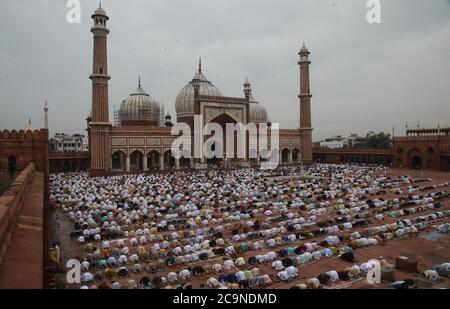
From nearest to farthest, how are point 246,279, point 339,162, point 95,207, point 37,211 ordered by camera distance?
point 246,279 < point 37,211 < point 95,207 < point 339,162

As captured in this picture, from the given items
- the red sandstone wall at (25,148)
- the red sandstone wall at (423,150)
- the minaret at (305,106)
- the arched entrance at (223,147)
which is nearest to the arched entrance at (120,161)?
the arched entrance at (223,147)

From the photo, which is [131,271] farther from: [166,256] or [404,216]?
[404,216]

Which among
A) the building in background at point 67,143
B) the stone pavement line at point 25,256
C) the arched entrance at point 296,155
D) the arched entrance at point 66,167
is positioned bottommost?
the stone pavement line at point 25,256

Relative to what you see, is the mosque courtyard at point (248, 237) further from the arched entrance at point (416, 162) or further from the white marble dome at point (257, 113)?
the white marble dome at point (257, 113)

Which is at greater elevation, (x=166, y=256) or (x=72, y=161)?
(x=72, y=161)

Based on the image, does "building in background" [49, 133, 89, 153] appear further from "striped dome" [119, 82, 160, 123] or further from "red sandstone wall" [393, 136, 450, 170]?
"red sandstone wall" [393, 136, 450, 170]

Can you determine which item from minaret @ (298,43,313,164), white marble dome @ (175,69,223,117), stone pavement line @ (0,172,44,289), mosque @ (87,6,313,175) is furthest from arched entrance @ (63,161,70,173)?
stone pavement line @ (0,172,44,289)
